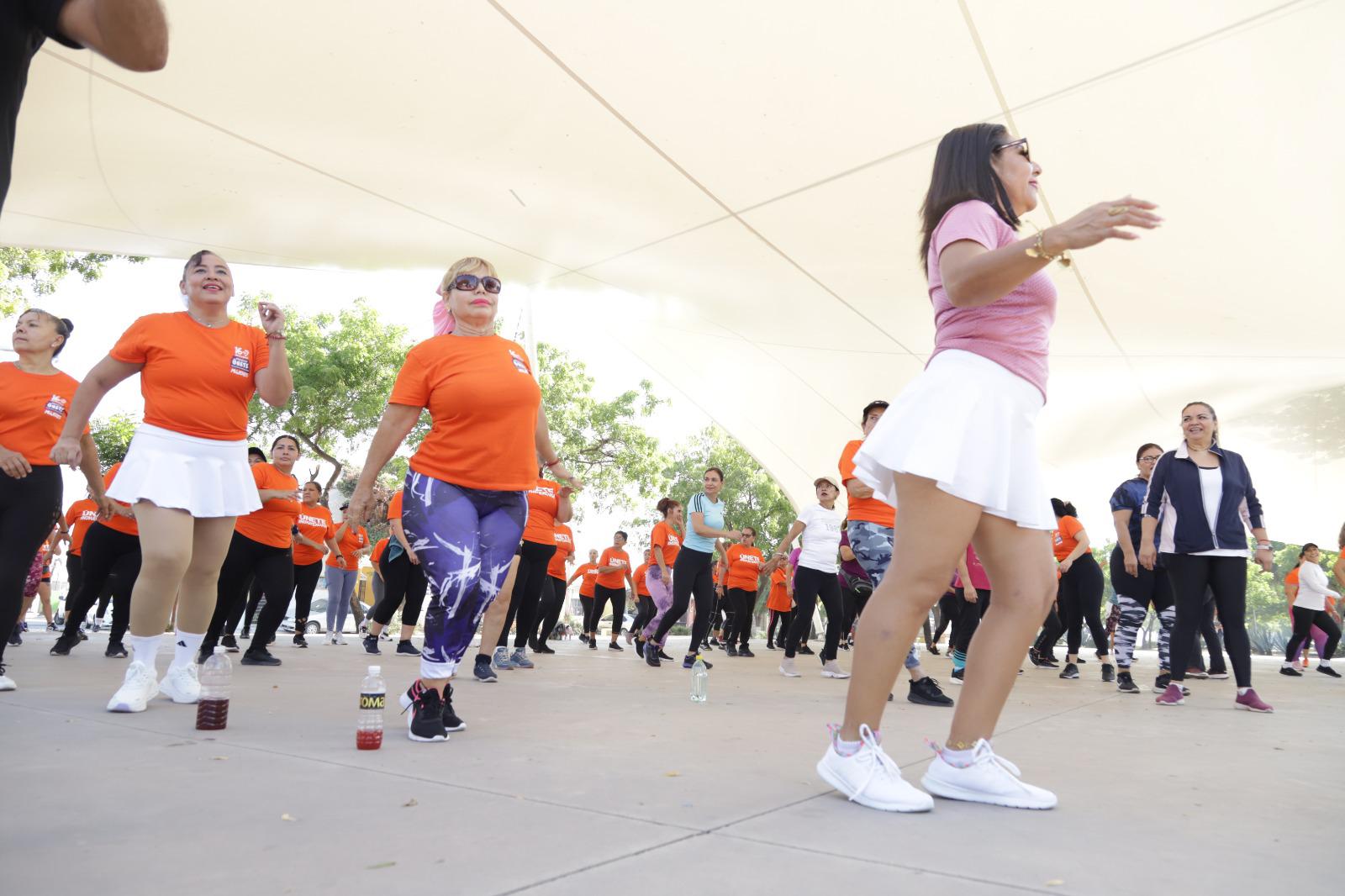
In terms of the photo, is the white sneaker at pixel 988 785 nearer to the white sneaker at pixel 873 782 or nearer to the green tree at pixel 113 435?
the white sneaker at pixel 873 782

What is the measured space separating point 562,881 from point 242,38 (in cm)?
735

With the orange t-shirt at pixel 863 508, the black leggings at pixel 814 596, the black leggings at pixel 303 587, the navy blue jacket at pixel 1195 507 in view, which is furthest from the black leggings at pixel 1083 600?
the black leggings at pixel 303 587

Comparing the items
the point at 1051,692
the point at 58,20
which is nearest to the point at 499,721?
the point at 58,20

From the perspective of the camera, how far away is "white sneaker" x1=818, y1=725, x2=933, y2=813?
2.46 m

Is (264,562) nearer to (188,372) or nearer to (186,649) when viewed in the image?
(186,649)

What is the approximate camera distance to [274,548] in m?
7.12

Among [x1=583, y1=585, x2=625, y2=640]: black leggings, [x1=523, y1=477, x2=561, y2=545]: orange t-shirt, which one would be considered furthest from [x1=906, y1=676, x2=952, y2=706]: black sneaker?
[x1=583, y1=585, x2=625, y2=640]: black leggings

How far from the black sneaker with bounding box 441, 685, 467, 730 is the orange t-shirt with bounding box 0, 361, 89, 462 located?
6.84ft

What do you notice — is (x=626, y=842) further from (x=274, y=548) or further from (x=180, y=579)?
(x=274, y=548)

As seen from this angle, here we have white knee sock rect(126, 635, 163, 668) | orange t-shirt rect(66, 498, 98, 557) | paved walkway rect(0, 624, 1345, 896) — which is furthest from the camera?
orange t-shirt rect(66, 498, 98, 557)

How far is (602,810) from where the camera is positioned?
237 centimetres

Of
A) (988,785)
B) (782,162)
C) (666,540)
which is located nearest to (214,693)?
(988,785)

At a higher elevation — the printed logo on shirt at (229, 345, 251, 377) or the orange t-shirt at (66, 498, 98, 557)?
the printed logo on shirt at (229, 345, 251, 377)

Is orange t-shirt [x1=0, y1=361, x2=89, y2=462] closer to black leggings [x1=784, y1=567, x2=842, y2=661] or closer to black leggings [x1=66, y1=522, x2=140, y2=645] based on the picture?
black leggings [x1=66, y1=522, x2=140, y2=645]
